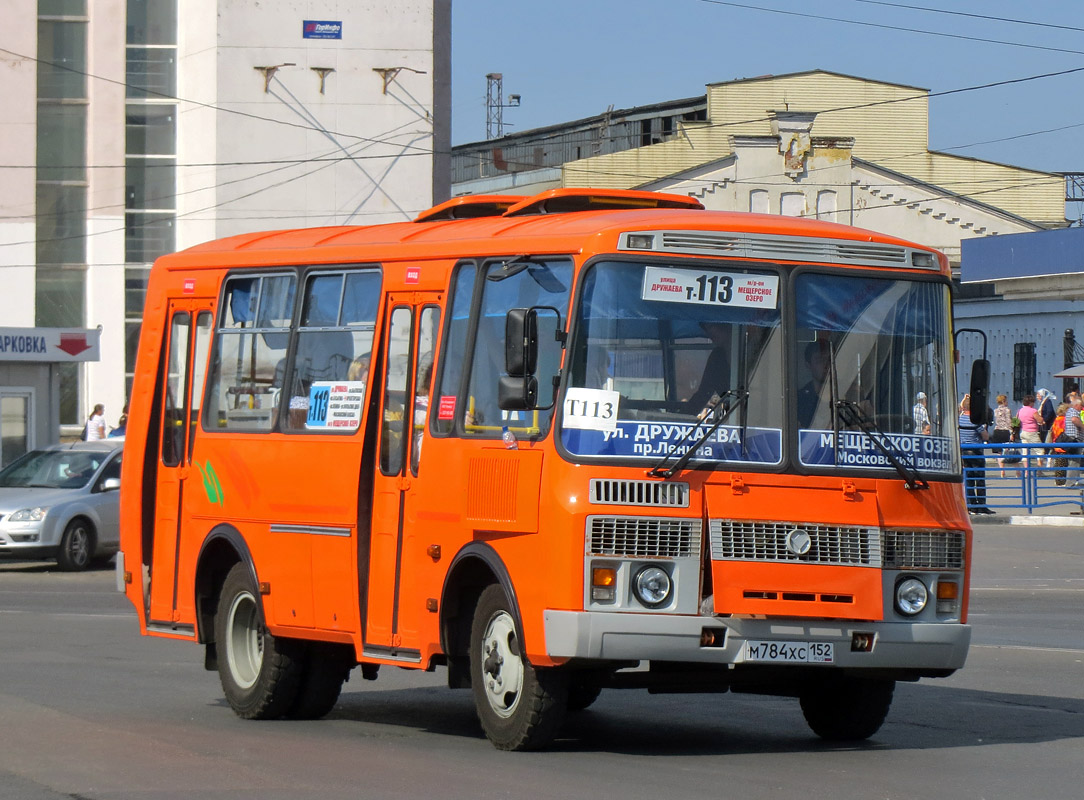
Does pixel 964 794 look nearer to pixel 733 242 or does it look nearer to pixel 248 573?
pixel 733 242

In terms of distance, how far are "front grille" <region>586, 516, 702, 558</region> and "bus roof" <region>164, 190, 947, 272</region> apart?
4.18 feet

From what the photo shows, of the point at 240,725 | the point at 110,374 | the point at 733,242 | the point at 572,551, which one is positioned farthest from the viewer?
the point at 110,374

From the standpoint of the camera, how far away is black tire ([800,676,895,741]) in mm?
9727

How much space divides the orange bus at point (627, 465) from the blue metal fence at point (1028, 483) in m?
19.7

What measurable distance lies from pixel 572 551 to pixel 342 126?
45525 mm

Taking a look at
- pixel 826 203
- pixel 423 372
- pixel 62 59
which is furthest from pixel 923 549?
pixel 826 203

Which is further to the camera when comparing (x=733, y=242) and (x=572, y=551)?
(x=733, y=242)

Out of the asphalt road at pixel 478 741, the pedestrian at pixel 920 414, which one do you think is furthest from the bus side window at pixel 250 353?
the pedestrian at pixel 920 414

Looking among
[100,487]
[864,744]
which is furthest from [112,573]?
[864,744]

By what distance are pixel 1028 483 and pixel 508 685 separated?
21973mm

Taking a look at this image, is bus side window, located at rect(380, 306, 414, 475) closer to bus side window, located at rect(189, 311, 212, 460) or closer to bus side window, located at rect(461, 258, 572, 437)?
bus side window, located at rect(461, 258, 572, 437)

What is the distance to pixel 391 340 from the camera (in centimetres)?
1017

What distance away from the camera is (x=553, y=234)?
9141mm

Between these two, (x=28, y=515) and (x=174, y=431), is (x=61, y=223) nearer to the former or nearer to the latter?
(x=28, y=515)
